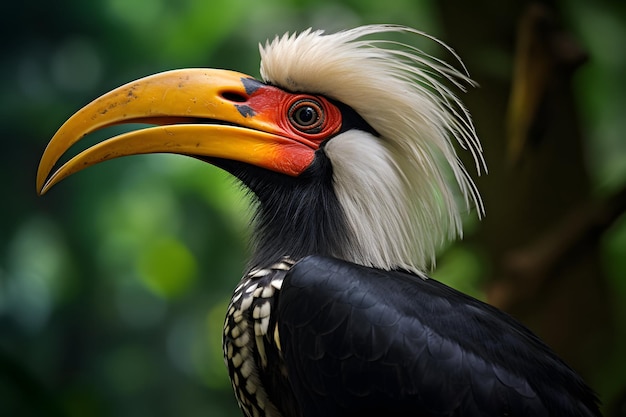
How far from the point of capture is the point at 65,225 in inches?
214

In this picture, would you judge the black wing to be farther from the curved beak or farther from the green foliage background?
the green foliage background

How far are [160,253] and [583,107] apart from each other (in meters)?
3.08

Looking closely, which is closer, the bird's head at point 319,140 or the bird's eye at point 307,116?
the bird's head at point 319,140

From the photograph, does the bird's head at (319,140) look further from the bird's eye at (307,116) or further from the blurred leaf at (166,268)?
the blurred leaf at (166,268)

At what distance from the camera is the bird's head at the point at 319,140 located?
2672 mm

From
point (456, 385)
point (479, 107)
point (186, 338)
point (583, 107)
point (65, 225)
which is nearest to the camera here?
point (456, 385)

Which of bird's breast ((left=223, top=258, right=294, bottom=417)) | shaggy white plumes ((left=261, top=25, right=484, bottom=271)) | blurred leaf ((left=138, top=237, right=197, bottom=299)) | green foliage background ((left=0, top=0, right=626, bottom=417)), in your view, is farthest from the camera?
blurred leaf ((left=138, top=237, right=197, bottom=299))

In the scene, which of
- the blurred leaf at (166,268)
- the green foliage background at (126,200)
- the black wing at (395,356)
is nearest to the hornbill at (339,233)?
the black wing at (395,356)

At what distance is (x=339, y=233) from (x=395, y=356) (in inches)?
23.8

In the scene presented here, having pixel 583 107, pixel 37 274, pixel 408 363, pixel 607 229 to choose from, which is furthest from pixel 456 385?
pixel 37 274

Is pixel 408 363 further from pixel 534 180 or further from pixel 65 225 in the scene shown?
pixel 65 225

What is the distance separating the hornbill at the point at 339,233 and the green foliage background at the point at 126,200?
2.13m

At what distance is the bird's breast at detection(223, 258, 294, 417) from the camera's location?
2535mm

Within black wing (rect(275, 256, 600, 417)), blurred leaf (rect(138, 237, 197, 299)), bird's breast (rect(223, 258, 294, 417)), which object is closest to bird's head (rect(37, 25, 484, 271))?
bird's breast (rect(223, 258, 294, 417))
